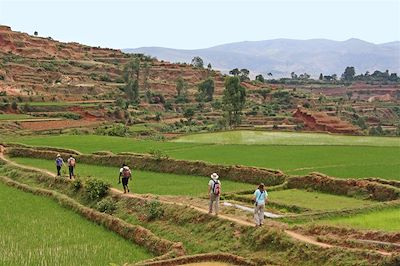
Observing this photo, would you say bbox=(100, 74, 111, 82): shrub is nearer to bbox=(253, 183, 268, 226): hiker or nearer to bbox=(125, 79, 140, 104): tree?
bbox=(125, 79, 140, 104): tree

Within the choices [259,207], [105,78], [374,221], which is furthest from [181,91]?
[259,207]

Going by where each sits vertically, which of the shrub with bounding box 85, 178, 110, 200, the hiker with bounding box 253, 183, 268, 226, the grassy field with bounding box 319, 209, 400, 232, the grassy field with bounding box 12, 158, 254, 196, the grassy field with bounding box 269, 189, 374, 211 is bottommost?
the grassy field with bounding box 12, 158, 254, 196

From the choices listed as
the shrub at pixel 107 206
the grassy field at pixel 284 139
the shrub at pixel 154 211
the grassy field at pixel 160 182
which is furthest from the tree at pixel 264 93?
the shrub at pixel 154 211

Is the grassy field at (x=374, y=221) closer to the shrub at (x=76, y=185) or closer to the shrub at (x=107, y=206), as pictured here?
the shrub at (x=107, y=206)

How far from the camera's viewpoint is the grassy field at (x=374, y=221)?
15.8 metres

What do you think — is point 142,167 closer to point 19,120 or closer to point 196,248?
point 196,248

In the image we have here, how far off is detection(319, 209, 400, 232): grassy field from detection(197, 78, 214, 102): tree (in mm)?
81781

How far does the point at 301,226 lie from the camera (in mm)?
15469

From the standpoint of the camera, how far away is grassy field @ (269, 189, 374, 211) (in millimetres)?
19984

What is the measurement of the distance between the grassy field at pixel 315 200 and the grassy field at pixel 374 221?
1.29m

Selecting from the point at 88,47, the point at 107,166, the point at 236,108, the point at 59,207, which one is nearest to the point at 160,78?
the point at 88,47

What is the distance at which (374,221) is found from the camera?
55.2ft

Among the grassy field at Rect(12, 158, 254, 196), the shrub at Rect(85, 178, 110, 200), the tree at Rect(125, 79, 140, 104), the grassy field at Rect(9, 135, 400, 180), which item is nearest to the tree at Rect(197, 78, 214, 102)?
the tree at Rect(125, 79, 140, 104)

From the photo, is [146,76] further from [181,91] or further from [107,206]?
[107,206]
